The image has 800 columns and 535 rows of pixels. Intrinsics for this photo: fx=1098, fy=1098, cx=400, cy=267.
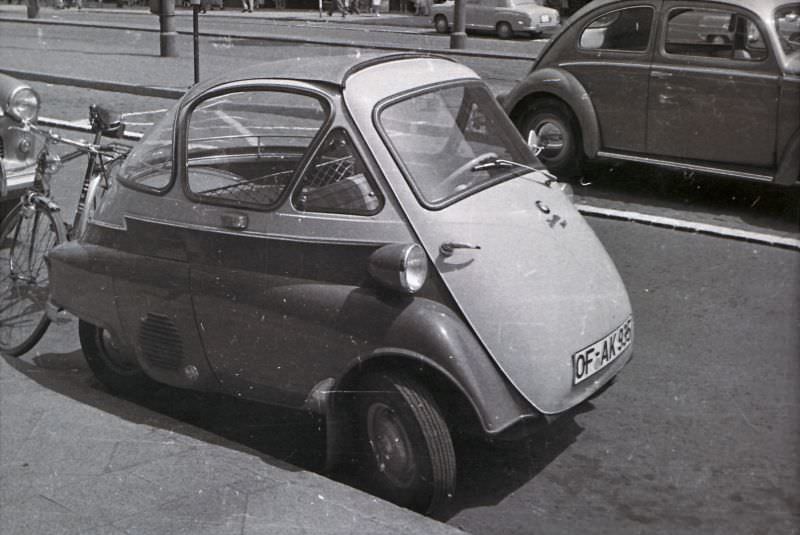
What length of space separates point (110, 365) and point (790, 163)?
471 centimetres

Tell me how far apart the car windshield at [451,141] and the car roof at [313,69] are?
0.76ft

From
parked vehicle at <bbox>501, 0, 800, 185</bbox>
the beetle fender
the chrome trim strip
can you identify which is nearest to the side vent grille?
parked vehicle at <bbox>501, 0, 800, 185</bbox>

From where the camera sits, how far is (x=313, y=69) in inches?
170

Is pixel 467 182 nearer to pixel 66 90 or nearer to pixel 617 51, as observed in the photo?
pixel 617 51

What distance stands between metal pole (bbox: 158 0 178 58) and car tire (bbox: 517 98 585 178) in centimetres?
294

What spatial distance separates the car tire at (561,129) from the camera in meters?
8.27

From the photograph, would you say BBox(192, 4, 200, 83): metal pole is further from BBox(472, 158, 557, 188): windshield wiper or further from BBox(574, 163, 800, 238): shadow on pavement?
BBox(574, 163, 800, 238): shadow on pavement

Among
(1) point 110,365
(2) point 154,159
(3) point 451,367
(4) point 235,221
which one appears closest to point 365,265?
(3) point 451,367

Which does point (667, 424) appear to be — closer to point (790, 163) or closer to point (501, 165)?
point (501, 165)

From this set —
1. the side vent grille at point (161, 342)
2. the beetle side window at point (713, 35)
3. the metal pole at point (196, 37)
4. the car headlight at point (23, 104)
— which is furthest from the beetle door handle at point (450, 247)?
the beetle side window at point (713, 35)

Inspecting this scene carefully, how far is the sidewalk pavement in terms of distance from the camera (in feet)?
11.7

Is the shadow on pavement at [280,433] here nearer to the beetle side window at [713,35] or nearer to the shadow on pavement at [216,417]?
the shadow on pavement at [216,417]

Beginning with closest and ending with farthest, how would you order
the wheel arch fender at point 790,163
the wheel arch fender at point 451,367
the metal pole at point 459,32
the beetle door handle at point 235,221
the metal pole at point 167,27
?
the wheel arch fender at point 451,367 → the beetle door handle at point 235,221 → the metal pole at point 459,32 → the metal pole at point 167,27 → the wheel arch fender at point 790,163

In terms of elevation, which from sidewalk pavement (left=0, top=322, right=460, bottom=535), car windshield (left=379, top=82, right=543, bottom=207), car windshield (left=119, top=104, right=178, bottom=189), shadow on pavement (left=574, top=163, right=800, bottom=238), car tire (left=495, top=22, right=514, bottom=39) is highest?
car tire (left=495, top=22, right=514, bottom=39)
